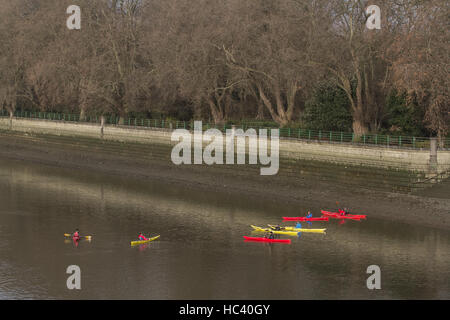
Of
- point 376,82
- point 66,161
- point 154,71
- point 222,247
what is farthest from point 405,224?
point 66,161

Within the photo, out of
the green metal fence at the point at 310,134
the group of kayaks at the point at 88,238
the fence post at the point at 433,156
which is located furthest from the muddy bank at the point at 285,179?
the group of kayaks at the point at 88,238

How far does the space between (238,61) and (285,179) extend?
12.7 m

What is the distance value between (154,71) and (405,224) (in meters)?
34.9

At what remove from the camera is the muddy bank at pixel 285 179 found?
4019cm

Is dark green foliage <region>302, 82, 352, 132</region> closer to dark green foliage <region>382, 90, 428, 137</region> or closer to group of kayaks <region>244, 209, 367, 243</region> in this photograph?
dark green foliage <region>382, 90, 428, 137</region>

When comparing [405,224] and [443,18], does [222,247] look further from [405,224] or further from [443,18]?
[443,18]

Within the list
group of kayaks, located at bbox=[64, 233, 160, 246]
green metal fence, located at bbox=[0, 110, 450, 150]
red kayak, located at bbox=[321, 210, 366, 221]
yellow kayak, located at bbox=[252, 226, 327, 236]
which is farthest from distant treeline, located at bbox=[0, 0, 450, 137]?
group of kayaks, located at bbox=[64, 233, 160, 246]

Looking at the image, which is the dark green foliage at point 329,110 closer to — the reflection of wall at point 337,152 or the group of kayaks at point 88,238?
the reflection of wall at point 337,152

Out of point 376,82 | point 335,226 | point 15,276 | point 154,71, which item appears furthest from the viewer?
point 154,71

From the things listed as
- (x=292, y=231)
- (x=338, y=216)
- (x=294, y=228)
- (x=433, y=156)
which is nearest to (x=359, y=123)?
(x=433, y=156)

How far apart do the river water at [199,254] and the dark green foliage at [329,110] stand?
983cm

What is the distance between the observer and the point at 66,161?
66.8m

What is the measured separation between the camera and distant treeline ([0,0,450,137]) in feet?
141

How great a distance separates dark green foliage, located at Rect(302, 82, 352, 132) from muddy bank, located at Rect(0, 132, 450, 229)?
5028 mm
